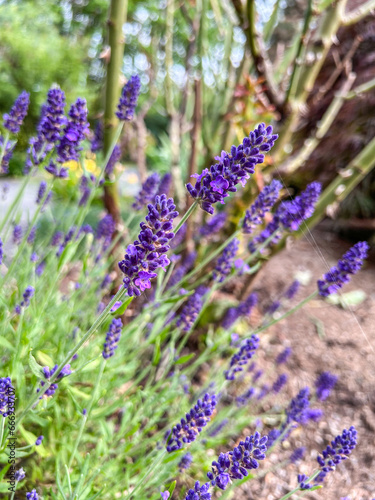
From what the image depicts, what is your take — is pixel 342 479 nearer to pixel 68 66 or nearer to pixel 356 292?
pixel 356 292

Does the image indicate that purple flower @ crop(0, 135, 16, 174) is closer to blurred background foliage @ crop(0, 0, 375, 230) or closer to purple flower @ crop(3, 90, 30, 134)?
purple flower @ crop(3, 90, 30, 134)

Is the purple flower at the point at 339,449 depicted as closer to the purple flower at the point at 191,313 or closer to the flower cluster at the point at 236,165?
the purple flower at the point at 191,313

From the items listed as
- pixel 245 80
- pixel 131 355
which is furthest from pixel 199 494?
pixel 245 80

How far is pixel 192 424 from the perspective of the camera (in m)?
1.15

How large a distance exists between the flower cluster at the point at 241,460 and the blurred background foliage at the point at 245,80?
1.08m

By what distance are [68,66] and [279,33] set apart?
442 cm

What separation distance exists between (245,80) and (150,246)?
2.54 metres

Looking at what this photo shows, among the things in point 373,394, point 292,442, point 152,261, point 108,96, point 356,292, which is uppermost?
point 108,96

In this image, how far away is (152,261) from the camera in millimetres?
853

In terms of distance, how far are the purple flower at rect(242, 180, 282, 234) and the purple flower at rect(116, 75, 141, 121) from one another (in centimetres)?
57

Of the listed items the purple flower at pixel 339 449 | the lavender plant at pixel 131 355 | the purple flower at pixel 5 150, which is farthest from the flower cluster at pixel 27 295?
the purple flower at pixel 339 449

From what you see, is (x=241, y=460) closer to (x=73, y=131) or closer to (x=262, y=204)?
(x=262, y=204)

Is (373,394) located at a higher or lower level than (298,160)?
lower

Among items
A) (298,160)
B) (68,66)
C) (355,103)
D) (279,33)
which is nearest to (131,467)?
(298,160)
